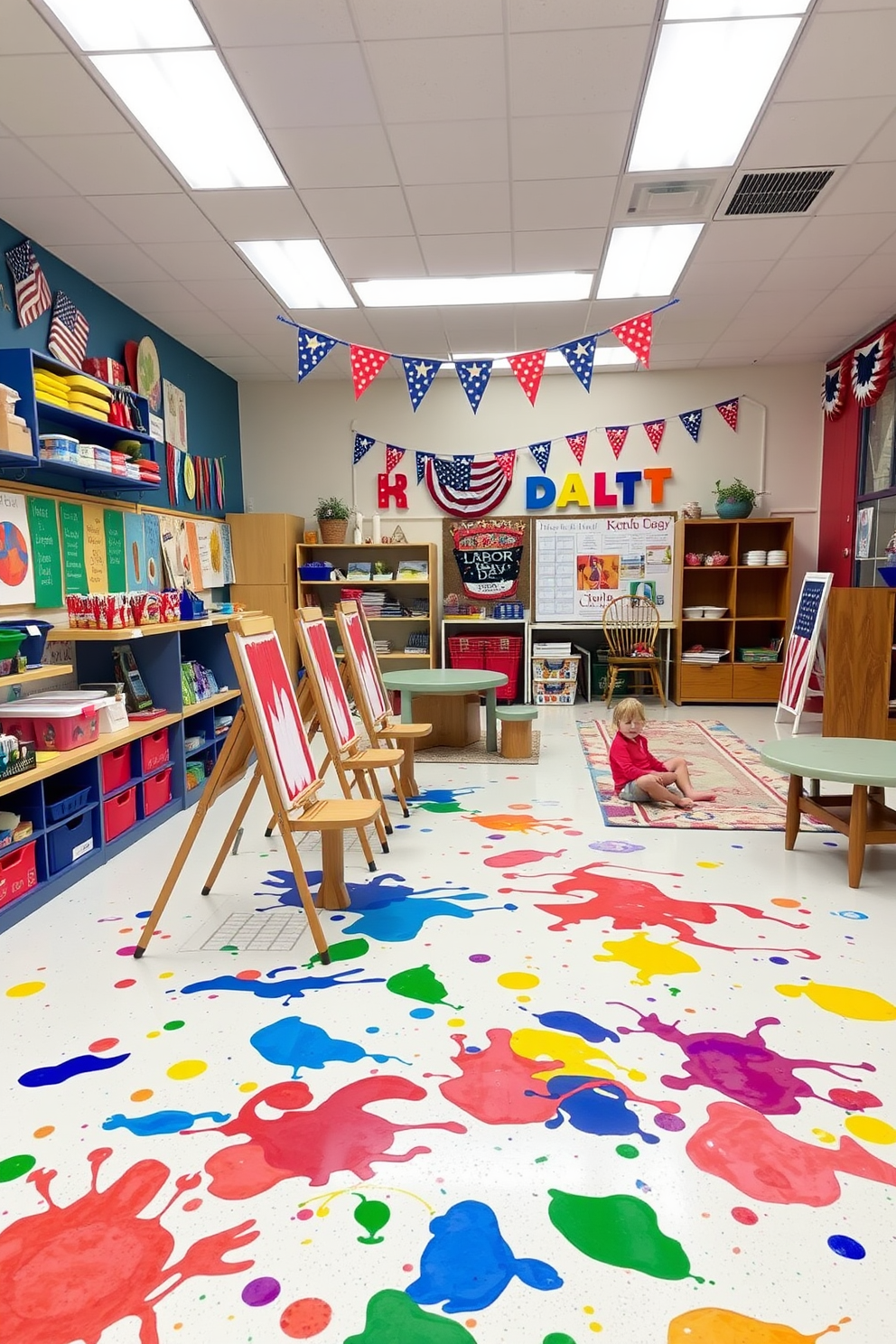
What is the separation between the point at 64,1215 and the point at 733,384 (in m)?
7.73

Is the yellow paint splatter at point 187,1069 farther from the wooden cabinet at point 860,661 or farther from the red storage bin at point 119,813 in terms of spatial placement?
the wooden cabinet at point 860,661

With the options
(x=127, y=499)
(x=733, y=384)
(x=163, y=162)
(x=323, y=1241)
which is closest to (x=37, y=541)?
(x=127, y=499)

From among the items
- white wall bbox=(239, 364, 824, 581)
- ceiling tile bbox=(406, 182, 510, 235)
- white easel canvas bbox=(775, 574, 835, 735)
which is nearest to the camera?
ceiling tile bbox=(406, 182, 510, 235)

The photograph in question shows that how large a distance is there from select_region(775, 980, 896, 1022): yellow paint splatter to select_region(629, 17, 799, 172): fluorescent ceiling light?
315 cm

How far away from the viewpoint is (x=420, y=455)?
25.7 feet

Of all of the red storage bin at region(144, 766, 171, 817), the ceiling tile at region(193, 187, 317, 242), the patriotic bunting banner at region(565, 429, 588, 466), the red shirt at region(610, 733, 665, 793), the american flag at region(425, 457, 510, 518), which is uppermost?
the ceiling tile at region(193, 187, 317, 242)

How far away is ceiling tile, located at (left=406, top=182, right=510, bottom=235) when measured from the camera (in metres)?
3.93

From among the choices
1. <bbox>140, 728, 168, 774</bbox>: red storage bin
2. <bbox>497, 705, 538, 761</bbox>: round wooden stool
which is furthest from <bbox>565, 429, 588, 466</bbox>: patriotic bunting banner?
<bbox>140, 728, 168, 774</bbox>: red storage bin

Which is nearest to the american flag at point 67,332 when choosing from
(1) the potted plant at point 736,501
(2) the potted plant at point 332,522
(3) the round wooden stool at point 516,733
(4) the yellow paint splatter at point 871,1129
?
(2) the potted plant at point 332,522

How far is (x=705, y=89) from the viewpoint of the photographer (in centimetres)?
321

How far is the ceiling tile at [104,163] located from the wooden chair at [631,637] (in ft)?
16.1

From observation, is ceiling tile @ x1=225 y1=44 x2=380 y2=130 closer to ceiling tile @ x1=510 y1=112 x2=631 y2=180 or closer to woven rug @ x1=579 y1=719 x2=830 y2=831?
ceiling tile @ x1=510 y1=112 x2=631 y2=180

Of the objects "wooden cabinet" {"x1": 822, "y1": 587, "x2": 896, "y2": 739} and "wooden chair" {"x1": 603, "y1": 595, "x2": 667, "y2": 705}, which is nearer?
"wooden cabinet" {"x1": 822, "y1": 587, "x2": 896, "y2": 739}

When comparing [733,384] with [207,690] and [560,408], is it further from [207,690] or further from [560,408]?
[207,690]
